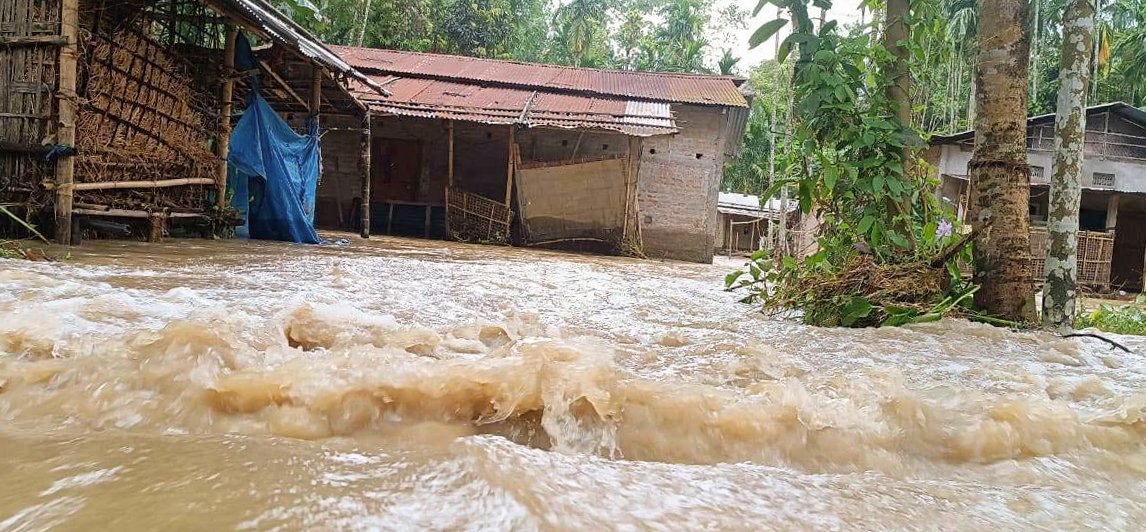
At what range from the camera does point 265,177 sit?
8.47 metres

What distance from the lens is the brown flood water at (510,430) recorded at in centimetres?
115

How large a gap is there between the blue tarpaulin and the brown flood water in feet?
19.2

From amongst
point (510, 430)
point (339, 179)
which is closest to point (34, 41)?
point (510, 430)

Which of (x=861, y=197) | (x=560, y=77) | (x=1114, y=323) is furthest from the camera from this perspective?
(x=560, y=77)

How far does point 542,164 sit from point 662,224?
2.86 meters

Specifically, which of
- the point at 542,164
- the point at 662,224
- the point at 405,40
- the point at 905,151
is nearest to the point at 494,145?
the point at 542,164

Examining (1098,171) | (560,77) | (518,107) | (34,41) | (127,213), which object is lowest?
(127,213)

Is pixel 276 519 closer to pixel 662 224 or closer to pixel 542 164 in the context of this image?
pixel 542 164

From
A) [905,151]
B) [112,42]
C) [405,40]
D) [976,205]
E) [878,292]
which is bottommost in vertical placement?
[878,292]

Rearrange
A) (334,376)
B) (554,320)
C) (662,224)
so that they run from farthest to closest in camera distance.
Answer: (662,224) → (554,320) → (334,376)

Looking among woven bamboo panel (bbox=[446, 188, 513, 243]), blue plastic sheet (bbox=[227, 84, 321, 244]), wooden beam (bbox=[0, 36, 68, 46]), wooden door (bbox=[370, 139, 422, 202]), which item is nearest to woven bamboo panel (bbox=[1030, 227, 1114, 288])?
woven bamboo panel (bbox=[446, 188, 513, 243])

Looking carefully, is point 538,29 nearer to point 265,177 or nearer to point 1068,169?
point 265,177

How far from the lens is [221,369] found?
176 centimetres

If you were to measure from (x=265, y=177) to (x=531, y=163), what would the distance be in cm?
465
